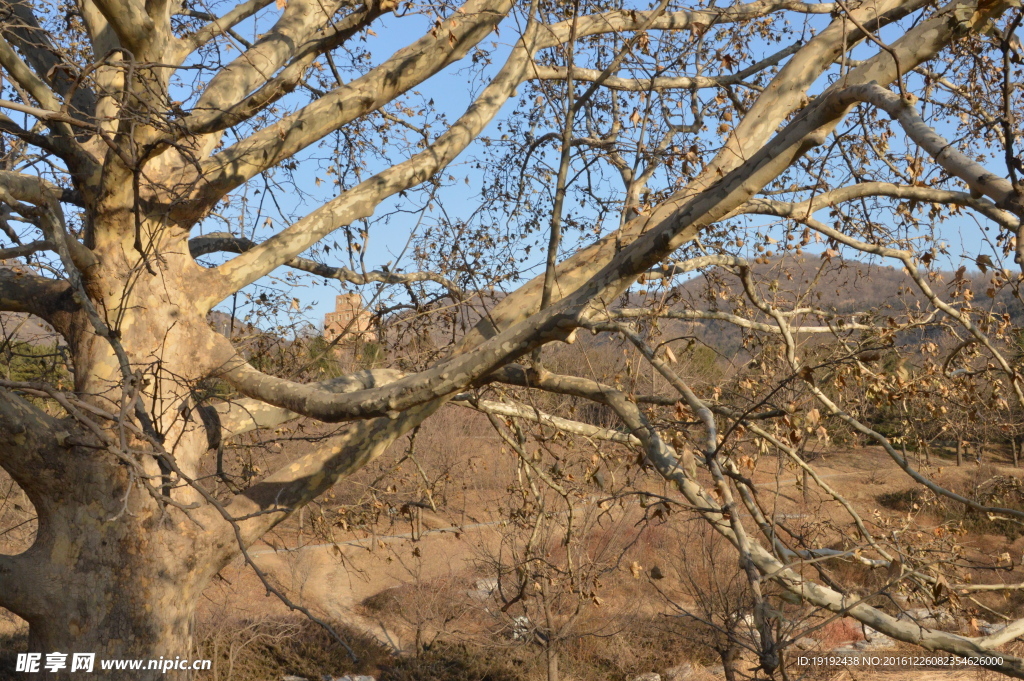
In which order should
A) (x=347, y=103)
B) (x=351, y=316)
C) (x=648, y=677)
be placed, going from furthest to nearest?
(x=648, y=677) < (x=351, y=316) < (x=347, y=103)

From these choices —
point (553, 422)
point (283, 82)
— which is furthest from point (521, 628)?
point (283, 82)

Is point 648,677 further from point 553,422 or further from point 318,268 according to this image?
point 318,268

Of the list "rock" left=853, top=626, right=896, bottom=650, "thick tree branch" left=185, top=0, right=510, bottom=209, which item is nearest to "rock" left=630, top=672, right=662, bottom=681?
"rock" left=853, top=626, right=896, bottom=650

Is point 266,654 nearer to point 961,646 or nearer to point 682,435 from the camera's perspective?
point 682,435

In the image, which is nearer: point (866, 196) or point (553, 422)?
point (866, 196)

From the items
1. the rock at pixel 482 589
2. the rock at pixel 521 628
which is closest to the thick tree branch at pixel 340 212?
the rock at pixel 521 628

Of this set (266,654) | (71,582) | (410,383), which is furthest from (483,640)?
(410,383)

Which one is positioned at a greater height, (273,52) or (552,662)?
(273,52)

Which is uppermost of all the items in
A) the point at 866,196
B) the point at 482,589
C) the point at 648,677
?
the point at 866,196

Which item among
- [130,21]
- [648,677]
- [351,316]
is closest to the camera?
[130,21]

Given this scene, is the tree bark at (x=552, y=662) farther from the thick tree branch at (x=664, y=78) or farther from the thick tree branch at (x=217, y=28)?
the thick tree branch at (x=217, y=28)

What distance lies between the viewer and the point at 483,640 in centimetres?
1266

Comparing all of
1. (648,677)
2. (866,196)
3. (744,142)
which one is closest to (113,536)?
(744,142)

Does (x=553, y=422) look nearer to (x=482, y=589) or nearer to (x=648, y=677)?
(x=648, y=677)
